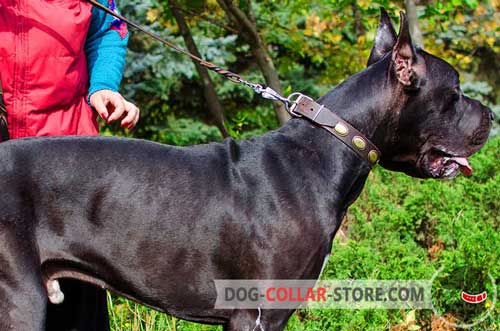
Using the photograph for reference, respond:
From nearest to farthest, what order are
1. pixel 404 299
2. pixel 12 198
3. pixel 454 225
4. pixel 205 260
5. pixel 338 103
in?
1. pixel 12 198
2. pixel 205 260
3. pixel 338 103
4. pixel 404 299
5. pixel 454 225

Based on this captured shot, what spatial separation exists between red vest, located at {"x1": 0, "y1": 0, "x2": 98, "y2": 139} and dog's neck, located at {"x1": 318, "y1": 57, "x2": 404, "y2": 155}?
1111 millimetres

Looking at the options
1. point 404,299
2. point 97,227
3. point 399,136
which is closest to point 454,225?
point 404,299

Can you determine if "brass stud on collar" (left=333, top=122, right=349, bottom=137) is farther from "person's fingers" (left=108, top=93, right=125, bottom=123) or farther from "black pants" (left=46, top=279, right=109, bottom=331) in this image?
"black pants" (left=46, top=279, right=109, bottom=331)

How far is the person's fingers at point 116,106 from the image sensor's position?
11.5 feet

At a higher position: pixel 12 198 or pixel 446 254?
pixel 12 198

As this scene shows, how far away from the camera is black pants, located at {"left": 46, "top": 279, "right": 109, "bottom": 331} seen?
3547mm

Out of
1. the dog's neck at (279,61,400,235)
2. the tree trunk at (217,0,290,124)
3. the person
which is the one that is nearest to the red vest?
the person

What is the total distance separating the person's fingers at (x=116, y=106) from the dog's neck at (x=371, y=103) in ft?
2.90

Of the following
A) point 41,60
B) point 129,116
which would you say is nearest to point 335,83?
point 129,116

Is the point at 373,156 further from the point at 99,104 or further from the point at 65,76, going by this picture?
the point at 65,76

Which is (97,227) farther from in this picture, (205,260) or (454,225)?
(454,225)

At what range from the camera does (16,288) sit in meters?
3.02

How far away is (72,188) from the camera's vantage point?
314 cm

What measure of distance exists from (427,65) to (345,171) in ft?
2.00
